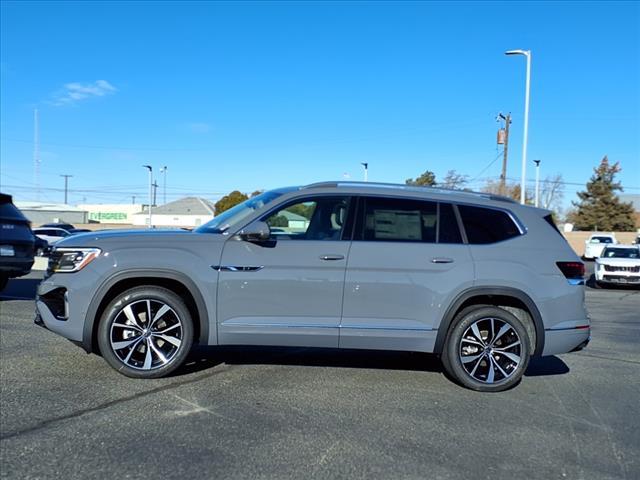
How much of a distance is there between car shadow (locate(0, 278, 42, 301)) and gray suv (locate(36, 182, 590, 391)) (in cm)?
473

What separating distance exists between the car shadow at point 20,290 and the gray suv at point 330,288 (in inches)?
186

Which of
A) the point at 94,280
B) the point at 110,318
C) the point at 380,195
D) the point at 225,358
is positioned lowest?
the point at 225,358

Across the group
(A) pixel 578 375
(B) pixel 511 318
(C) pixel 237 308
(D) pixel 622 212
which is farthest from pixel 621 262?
(D) pixel 622 212

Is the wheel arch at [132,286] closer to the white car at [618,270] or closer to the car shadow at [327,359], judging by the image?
the car shadow at [327,359]

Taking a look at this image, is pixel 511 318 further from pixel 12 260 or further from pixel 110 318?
pixel 12 260

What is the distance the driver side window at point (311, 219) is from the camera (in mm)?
5273

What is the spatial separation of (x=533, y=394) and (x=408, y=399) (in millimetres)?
1288

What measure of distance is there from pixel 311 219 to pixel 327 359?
5.85ft

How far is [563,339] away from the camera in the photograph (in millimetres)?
5293

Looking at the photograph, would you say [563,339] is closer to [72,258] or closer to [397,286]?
[397,286]

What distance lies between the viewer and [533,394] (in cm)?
523

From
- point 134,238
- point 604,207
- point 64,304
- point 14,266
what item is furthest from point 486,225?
point 604,207

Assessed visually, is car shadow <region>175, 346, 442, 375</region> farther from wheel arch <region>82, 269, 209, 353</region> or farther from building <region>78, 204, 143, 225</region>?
building <region>78, 204, 143, 225</region>

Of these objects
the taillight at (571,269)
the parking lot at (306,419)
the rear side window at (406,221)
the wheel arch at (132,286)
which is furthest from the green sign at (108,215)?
the taillight at (571,269)
